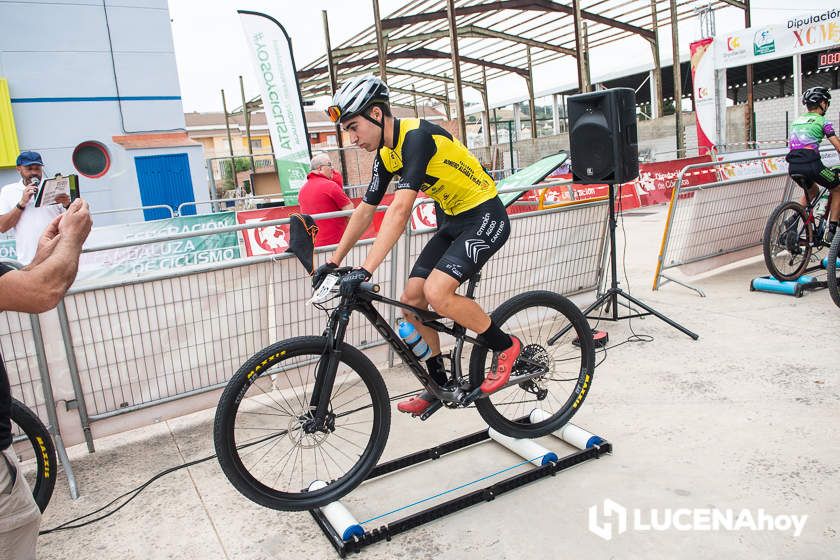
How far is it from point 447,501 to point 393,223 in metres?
1.39

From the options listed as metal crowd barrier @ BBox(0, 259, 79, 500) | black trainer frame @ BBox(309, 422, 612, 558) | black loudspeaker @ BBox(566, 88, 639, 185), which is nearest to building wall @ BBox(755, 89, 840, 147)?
black loudspeaker @ BBox(566, 88, 639, 185)

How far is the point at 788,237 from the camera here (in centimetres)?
628

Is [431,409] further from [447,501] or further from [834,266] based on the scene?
[834,266]

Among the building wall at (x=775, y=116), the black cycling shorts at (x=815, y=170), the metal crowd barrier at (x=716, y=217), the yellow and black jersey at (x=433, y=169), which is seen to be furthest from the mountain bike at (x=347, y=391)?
the building wall at (x=775, y=116)

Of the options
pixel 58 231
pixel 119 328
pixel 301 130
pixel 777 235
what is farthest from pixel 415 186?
pixel 301 130

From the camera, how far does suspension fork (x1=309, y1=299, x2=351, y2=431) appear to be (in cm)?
265

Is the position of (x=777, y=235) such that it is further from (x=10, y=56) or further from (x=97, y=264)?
(x=10, y=56)

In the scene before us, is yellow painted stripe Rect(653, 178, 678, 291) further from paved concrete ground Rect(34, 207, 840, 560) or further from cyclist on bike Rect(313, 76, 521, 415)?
cyclist on bike Rect(313, 76, 521, 415)

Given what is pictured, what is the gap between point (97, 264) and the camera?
7.47m

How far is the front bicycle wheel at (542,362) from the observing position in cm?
325

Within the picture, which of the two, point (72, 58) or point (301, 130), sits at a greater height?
point (72, 58)

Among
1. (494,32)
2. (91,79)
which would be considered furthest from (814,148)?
(494,32)

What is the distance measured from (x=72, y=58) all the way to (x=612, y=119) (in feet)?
43.8

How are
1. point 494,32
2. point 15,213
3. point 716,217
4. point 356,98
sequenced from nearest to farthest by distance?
point 356,98 → point 15,213 → point 716,217 → point 494,32
